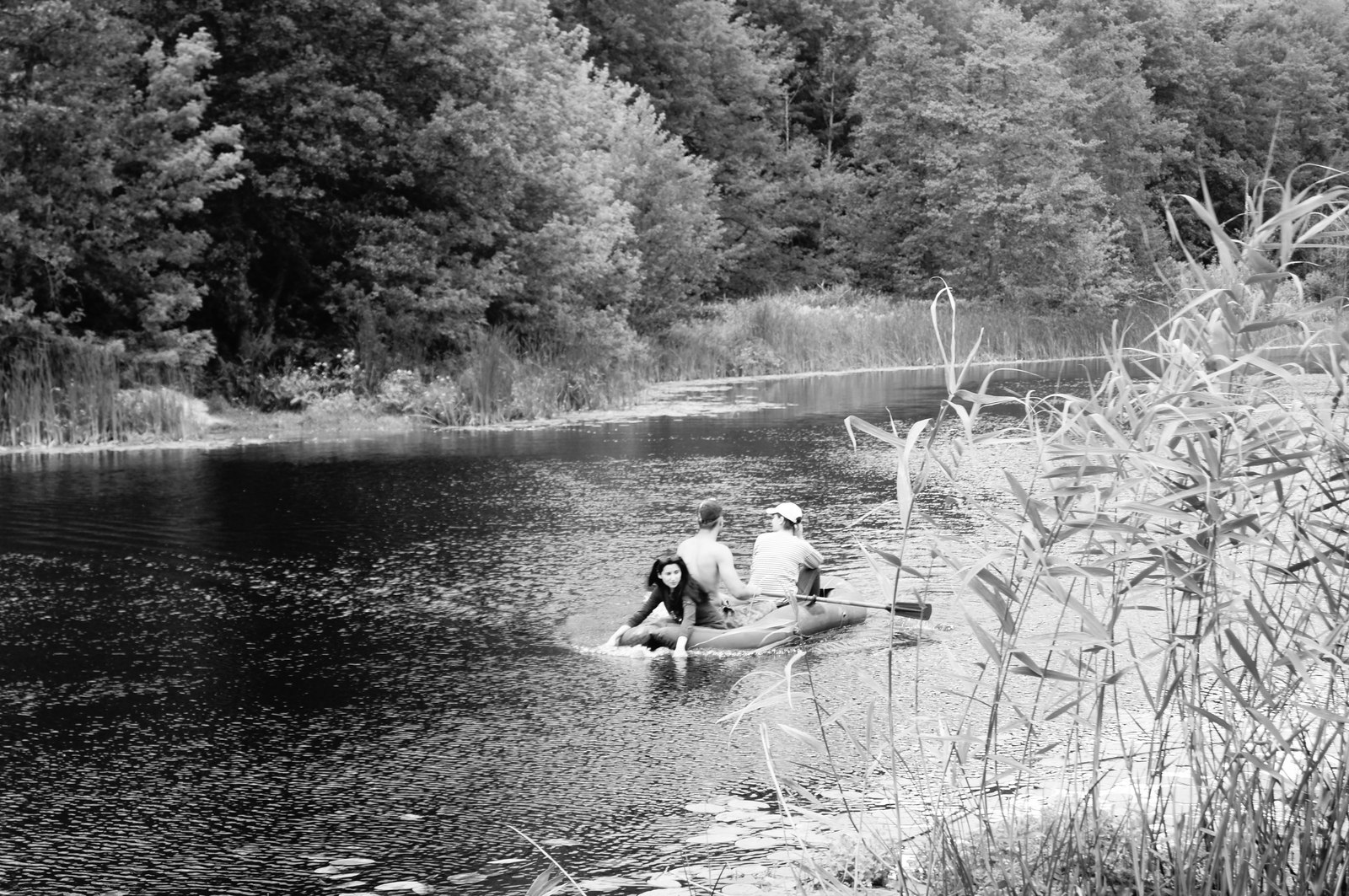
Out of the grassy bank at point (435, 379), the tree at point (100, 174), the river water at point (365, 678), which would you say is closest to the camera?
the river water at point (365, 678)

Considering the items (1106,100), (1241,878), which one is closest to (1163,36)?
(1106,100)

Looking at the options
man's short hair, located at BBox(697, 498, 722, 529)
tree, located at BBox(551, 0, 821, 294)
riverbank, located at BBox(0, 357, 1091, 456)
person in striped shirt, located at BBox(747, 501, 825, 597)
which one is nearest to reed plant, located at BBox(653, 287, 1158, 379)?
tree, located at BBox(551, 0, 821, 294)

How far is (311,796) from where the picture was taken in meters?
7.37

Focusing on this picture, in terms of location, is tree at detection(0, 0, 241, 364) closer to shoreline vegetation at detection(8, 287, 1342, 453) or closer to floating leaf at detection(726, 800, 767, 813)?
shoreline vegetation at detection(8, 287, 1342, 453)

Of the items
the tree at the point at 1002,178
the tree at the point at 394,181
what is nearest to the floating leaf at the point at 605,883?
the tree at the point at 394,181

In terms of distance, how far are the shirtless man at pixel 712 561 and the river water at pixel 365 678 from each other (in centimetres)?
75

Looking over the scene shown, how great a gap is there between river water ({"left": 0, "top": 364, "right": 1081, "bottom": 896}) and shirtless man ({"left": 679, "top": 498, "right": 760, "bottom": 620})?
75 cm

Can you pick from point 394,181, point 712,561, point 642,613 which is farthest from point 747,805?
point 394,181

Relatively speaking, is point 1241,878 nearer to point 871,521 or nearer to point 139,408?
point 871,521

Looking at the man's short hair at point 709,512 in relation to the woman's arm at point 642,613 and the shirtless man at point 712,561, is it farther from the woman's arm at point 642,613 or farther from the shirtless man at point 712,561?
the woman's arm at point 642,613

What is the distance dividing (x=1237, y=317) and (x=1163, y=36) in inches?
2854

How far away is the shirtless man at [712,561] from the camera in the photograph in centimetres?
1122

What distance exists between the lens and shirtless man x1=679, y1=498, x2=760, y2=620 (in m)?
11.2

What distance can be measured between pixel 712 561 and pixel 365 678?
106 inches
